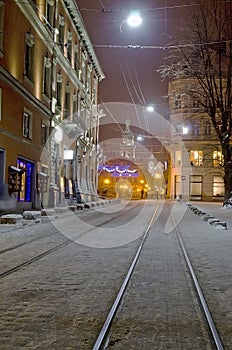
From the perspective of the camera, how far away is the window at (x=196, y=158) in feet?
191

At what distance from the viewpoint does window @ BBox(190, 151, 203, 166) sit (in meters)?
58.2

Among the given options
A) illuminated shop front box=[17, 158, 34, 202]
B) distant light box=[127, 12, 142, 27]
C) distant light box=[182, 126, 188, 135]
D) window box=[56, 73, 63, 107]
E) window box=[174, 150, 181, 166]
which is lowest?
illuminated shop front box=[17, 158, 34, 202]

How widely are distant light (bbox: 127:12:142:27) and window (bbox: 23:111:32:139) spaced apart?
9.05 m

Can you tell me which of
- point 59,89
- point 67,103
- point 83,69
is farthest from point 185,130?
point 59,89

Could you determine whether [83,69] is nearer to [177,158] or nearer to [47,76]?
[47,76]

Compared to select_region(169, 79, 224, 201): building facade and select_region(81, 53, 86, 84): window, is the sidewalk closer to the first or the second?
select_region(81, 53, 86, 84): window

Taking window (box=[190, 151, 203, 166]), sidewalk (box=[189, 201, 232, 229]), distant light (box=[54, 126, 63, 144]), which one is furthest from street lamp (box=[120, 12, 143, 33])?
window (box=[190, 151, 203, 166])

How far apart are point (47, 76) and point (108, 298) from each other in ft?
78.4

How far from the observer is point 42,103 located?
84.7 ft

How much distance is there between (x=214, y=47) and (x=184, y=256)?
91.8 feet

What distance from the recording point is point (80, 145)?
38562mm

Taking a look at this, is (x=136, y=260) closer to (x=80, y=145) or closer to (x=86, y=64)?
(x=80, y=145)

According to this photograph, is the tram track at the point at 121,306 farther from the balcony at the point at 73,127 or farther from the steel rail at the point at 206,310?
the balcony at the point at 73,127

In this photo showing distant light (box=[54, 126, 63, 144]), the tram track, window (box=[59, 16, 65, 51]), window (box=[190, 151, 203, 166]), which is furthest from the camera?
window (box=[190, 151, 203, 166])
